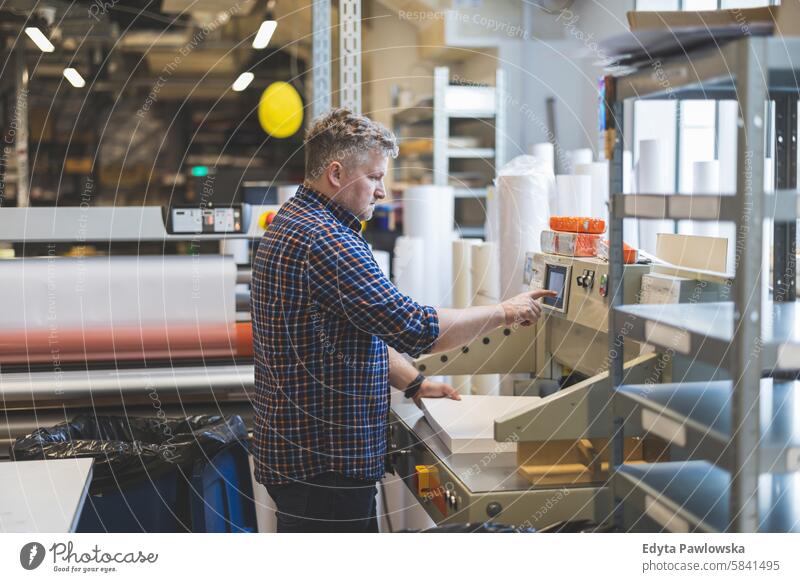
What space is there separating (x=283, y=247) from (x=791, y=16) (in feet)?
3.65

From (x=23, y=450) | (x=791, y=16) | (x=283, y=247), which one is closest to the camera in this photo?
(x=791, y=16)

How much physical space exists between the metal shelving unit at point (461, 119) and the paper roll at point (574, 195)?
3.51 metres

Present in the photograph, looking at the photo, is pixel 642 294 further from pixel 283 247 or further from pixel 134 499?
pixel 134 499

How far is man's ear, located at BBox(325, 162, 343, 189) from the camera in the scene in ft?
Answer: 7.01

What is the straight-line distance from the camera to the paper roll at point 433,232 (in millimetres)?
3746

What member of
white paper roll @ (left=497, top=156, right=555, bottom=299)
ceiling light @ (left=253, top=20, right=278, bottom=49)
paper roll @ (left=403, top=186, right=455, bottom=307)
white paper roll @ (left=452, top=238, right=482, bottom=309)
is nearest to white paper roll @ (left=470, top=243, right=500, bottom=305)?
white paper roll @ (left=452, top=238, right=482, bottom=309)

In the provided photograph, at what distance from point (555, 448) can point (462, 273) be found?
5.10 ft

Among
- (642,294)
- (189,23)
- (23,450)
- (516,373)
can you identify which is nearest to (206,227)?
(23,450)

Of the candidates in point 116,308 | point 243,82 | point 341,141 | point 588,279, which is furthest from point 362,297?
point 243,82

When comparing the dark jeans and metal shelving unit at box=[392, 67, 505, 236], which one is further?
metal shelving unit at box=[392, 67, 505, 236]

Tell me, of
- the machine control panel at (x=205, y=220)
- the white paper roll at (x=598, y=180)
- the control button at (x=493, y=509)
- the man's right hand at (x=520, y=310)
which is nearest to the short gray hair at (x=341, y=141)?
the man's right hand at (x=520, y=310)

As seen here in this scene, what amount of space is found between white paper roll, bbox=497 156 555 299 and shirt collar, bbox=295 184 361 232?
91 centimetres

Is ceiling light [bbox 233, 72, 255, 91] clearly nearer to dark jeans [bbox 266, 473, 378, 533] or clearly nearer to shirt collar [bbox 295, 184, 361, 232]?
shirt collar [bbox 295, 184, 361, 232]

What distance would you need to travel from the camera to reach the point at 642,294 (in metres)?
2.10
